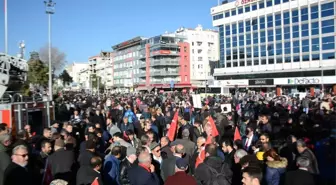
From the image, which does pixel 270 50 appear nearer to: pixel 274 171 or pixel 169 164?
pixel 169 164

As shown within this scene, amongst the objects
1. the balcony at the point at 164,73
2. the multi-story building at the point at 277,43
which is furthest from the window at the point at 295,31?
the balcony at the point at 164,73

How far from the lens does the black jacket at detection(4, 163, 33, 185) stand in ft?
17.2

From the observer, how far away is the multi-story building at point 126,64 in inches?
3895

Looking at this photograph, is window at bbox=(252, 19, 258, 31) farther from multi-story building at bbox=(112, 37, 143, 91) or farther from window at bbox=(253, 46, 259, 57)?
multi-story building at bbox=(112, 37, 143, 91)

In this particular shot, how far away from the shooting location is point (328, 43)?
55.8m

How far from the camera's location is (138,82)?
96.6 m

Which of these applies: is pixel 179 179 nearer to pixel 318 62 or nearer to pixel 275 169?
pixel 275 169

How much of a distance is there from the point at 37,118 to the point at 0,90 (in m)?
2.26

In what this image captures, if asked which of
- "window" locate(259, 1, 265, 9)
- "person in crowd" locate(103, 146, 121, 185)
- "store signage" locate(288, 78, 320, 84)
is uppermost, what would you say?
"window" locate(259, 1, 265, 9)

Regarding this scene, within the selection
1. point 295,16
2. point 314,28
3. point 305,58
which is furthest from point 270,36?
point 314,28

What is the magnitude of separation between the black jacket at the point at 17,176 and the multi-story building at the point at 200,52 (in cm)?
8269

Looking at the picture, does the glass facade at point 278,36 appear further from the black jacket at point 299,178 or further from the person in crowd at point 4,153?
the person in crowd at point 4,153

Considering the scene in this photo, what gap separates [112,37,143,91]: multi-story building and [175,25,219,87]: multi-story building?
1525 centimetres

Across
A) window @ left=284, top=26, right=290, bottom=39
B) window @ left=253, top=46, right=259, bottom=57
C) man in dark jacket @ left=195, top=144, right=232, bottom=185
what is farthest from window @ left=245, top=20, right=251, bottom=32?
man in dark jacket @ left=195, top=144, right=232, bottom=185
